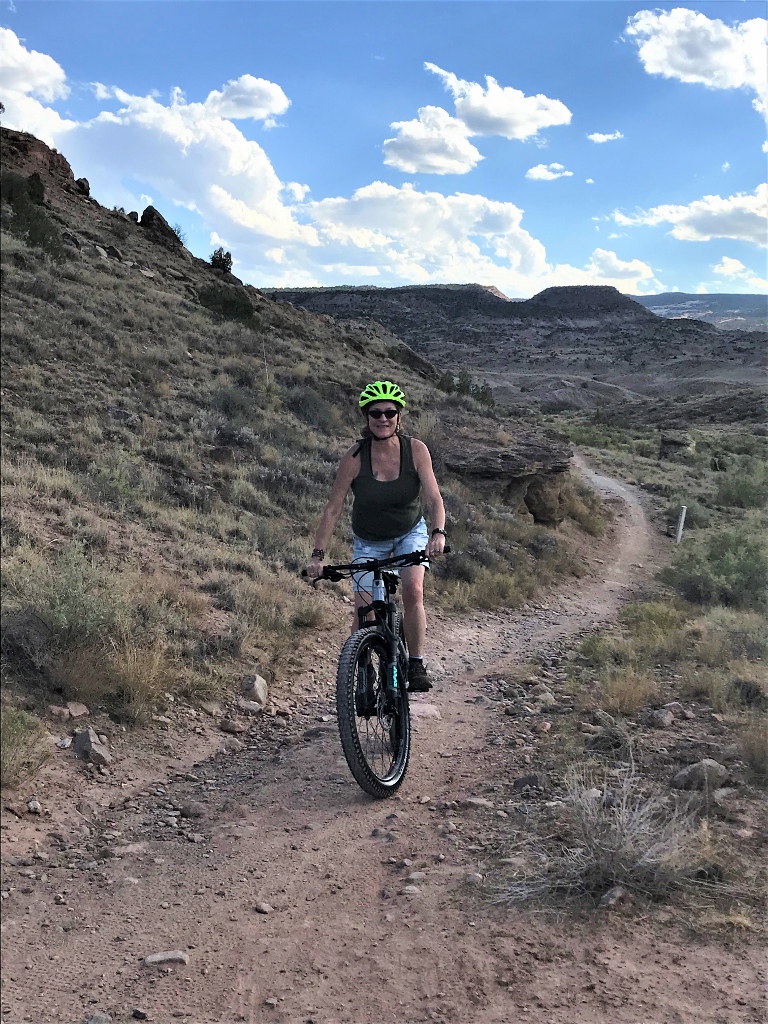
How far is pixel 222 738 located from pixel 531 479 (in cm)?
1142

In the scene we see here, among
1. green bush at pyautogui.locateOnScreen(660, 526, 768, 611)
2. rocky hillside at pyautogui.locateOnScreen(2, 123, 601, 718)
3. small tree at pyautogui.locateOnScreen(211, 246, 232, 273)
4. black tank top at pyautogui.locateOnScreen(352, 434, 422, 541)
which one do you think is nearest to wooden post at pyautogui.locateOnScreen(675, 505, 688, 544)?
rocky hillside at pyautogui.locateOnScreen(2, 123, 601, 718)

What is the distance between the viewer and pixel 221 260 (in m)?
33.0

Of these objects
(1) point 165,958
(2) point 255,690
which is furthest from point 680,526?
(1) point 165,958

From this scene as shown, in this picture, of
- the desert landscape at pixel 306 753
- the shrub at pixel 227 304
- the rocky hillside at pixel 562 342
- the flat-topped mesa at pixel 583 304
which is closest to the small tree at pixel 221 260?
the shrub at pixel 227 304

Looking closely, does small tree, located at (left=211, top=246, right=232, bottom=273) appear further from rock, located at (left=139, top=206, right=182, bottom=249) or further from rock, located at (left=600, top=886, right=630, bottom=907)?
rock, located at (left=600, top=886, right=630, bottom=907)

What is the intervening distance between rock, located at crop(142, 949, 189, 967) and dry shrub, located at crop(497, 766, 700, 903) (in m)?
1.33

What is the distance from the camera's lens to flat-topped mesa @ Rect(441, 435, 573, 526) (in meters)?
14.3

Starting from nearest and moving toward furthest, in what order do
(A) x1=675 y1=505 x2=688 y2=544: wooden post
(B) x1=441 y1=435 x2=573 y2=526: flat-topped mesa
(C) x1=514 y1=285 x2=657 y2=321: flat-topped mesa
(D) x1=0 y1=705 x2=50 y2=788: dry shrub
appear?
(D) x1=0 y1=705 x2=50 y2=788: dry shrub, (B) x1=441 y1=435 x2=573 y2=526: flat-topped mesa, (A) x1=675 y1=505 x2=688 y2=544: wooden post, (C) x1=514 y1=285 x2=657 y2=321: flat-topped mesa

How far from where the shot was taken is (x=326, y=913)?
2.97m

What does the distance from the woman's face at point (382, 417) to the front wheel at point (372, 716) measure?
1.25 m

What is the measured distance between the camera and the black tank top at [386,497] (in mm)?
4355

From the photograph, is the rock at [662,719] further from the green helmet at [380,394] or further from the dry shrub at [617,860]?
the green helmet at [380,394]

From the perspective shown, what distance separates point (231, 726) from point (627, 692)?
307 cm

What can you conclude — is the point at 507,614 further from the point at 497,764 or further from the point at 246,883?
the point at 246,883
